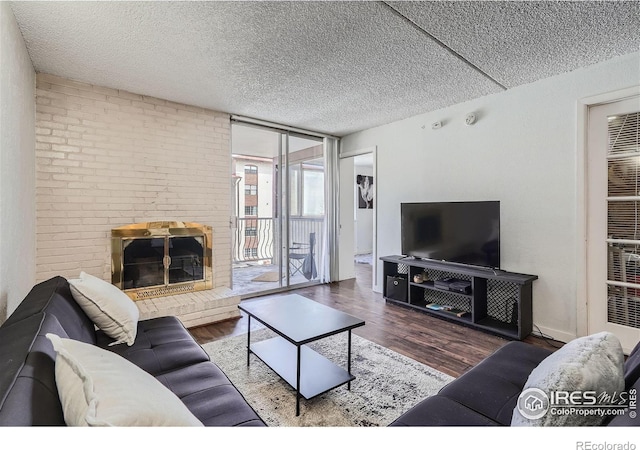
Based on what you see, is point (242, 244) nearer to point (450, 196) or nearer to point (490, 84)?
point (450, 196)

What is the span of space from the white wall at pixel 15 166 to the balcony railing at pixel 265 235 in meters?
2.44

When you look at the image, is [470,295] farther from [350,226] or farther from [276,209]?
[276,209]

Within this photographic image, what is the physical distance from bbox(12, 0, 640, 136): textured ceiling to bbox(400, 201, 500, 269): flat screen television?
1.22m

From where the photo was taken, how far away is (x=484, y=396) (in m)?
1.28

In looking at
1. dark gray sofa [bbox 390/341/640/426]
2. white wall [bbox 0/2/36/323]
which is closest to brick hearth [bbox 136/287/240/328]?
white wall [bbox 0/2/36/323]

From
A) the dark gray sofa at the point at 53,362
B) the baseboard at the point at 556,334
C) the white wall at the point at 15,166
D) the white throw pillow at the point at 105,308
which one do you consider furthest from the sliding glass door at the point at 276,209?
the baseboard at the point at 556,334

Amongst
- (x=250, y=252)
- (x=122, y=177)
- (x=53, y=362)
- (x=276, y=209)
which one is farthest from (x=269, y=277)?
(x=53, y=362)

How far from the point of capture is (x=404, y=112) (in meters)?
3.80

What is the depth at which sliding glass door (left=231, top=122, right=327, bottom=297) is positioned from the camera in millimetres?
4410

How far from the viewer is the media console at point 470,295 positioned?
2.82 meters

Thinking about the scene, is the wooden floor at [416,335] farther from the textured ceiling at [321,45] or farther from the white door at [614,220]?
the textured ceiling at [321,45]
